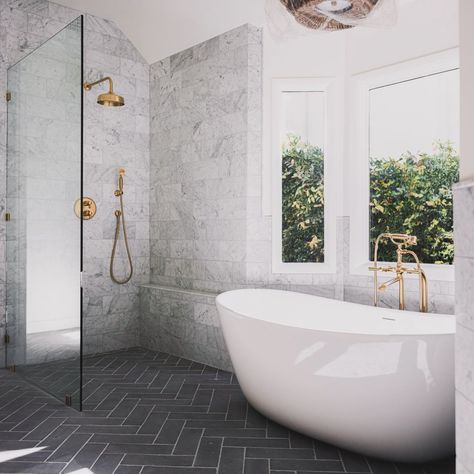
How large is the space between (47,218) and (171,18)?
207 centimetres

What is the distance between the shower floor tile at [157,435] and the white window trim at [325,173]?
111 centimetres

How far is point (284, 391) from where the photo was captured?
2566 mm

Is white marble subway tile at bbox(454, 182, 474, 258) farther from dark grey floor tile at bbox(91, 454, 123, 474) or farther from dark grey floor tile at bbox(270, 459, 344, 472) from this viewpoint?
dark grey floor tile at bbox(91, 454, 123, 474)

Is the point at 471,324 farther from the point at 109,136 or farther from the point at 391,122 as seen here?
the point at 109,136

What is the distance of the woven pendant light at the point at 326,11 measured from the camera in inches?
81.7

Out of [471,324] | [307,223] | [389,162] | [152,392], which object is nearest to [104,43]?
[307,223]

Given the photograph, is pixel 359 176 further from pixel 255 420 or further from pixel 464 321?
pixel 464 321

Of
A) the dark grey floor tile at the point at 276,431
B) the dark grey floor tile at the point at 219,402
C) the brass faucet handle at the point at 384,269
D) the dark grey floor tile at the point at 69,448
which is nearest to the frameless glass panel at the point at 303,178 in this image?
the brass faucet handle at the point at 384,269

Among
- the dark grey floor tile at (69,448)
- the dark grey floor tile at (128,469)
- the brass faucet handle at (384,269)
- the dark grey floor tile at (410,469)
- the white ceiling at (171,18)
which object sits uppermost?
the white ceiling at (171,18)

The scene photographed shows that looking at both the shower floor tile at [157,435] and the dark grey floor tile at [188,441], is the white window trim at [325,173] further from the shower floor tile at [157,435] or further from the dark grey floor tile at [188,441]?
the dark grey floor tile at [188,441]

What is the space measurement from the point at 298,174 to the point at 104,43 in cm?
229

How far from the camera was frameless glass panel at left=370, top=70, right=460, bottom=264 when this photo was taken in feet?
11.2

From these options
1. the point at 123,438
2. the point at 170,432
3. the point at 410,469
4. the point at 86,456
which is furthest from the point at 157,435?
the point at 410,469

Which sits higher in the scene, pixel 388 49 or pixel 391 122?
pixel 388 49
